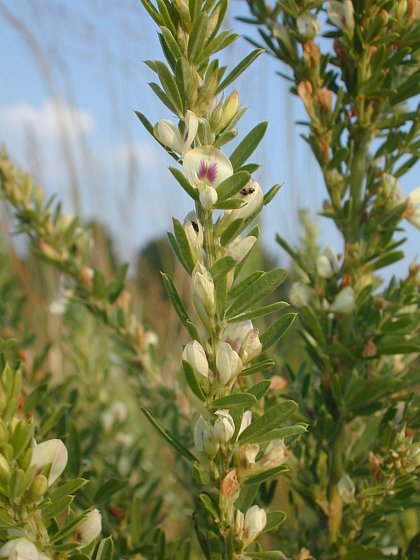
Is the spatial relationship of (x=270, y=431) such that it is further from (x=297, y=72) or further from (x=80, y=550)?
(x=297, y=72)

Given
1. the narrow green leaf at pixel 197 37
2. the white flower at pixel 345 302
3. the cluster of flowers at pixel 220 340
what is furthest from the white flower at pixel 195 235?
the white flower at pixel 345 302

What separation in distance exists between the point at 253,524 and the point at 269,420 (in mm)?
69

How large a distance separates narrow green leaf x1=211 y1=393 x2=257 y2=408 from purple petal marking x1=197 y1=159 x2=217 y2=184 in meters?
0.13

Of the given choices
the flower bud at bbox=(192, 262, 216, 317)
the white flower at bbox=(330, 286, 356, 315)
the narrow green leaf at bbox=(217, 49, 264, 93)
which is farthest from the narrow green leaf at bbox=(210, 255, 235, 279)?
the white flower at bbox=(330, 286, 356, 315)

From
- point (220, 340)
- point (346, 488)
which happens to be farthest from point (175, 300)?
point (346, 488)

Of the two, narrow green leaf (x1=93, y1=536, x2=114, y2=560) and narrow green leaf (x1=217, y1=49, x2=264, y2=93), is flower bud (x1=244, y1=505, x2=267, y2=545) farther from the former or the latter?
narrow green leaf (x1=217, y1=49, x2=264, y2=93)

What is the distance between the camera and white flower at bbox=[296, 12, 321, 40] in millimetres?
630

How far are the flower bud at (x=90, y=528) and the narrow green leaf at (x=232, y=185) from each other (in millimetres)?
221

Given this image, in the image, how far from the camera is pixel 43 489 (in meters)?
0.39

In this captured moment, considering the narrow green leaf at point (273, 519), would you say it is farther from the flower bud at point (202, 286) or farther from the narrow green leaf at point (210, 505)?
the flower bud at point (202, 286)

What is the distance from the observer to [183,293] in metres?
2.88

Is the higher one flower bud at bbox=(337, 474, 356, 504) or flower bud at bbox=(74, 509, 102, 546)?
flower bud at bbox=(74, 509, 102, 546)

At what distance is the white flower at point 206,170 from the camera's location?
42 centimetres

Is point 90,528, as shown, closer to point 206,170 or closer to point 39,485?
point 39,485
